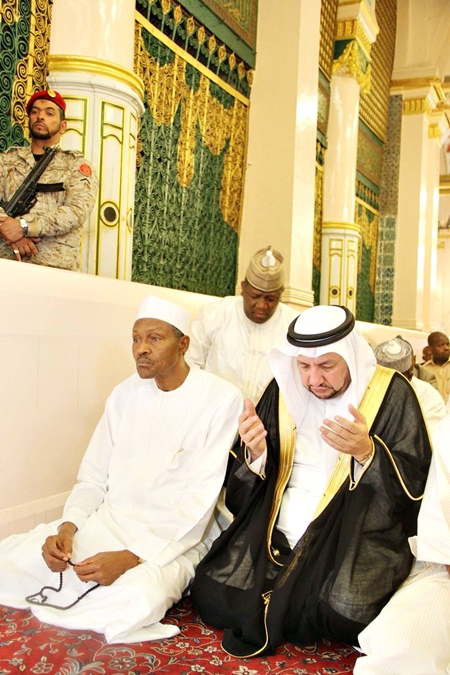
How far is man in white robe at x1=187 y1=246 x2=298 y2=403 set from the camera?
4.19m

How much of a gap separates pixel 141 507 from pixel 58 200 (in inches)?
70.3

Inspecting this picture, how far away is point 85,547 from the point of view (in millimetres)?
2729

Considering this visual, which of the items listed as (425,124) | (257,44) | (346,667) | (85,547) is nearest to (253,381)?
(85,547)

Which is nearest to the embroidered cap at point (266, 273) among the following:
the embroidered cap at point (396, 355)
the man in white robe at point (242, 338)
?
the man in white robe at point (242, 338)

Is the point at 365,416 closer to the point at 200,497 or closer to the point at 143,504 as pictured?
the point at 200,497

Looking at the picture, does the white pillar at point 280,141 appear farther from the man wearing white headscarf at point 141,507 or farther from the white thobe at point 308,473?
the white thobe at point 308,473

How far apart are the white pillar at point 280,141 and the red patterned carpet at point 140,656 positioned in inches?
187

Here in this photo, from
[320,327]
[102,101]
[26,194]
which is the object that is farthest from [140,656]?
[102,101]

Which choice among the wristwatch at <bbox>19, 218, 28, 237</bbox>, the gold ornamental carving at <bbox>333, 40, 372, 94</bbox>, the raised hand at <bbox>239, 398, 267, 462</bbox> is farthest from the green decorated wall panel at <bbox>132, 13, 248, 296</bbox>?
the raised hand at <bbox>239, 398, 267, 462</bbox>

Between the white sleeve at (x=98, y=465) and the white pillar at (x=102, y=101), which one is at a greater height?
the white pillar at (x=102, y=101)

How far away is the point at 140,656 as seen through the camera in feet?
7.41

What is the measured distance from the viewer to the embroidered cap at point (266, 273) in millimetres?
4000

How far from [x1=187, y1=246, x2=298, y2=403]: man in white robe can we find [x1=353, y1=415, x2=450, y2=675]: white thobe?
189 cm

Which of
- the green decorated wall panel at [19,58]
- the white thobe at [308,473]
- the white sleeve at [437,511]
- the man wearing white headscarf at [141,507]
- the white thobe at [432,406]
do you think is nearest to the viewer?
the white sleeve at [437,511]
